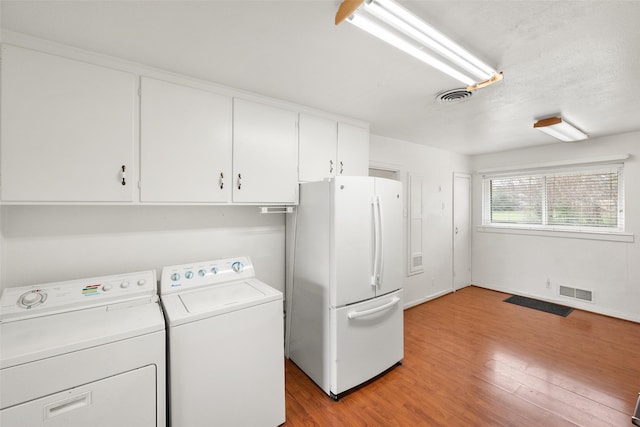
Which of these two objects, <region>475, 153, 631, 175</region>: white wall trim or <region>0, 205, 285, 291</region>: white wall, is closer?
<region>0, 205, 285, 291</region>: white wall

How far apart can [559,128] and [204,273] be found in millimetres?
3931

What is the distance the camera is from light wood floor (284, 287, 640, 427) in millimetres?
1947

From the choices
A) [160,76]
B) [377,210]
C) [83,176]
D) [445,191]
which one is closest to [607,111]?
[445,191]

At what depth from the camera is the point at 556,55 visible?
1.67 metres

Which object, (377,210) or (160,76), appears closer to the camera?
(160,76)

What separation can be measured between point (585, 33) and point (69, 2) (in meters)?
2.60

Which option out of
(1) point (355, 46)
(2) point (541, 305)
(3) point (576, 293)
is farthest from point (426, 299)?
(1) point (355, 46)

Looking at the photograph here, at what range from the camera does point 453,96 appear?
2277 mm

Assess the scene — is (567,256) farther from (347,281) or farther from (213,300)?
(213,300)

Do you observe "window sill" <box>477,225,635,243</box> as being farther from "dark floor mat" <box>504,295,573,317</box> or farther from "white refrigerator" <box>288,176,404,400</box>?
"white refrigerator" <box>288,176,404,400</box>

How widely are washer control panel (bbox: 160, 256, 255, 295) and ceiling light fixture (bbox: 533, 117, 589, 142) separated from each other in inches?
132

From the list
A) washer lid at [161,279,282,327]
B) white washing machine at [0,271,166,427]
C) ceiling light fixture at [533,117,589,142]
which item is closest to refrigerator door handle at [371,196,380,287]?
washer lid at [161,279,282,327]

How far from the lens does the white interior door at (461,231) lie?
189 inches

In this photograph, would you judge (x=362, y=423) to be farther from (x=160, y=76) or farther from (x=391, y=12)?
(x=160, y=76)
